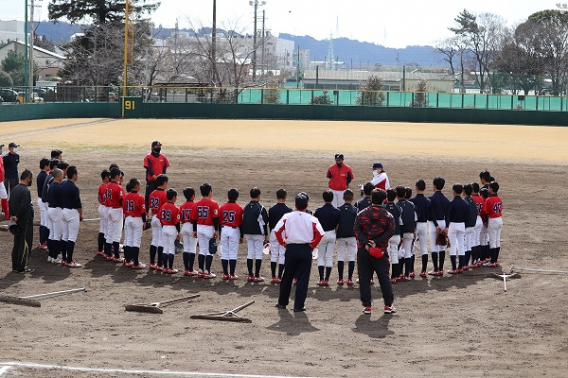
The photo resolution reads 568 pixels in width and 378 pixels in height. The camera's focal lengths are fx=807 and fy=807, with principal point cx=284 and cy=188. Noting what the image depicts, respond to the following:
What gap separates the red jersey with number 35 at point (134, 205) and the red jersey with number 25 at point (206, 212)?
46.2 inches

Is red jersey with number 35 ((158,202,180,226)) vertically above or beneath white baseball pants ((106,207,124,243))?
above

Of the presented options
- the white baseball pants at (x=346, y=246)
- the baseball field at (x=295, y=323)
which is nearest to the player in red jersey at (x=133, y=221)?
the baseball field at (x=295, y=323)

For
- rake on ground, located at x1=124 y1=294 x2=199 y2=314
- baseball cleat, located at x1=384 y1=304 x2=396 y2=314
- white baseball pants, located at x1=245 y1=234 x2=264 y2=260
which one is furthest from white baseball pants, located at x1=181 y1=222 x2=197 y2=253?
baseball cleat, located at x1=384 y1=304 x2=396 y2=314

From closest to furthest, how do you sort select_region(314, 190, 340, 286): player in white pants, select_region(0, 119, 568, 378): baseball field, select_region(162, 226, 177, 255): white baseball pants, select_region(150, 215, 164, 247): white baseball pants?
select_region(0, 119, 568, 378): baseball field → select_region(314, 190, 340, 286): player in white pants → select_region(162, 226, 177, 255): white baseball pants → select_region(150, 215, 164, 247): white baseball pants

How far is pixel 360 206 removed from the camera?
47.5 ft

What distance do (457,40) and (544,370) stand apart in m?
104

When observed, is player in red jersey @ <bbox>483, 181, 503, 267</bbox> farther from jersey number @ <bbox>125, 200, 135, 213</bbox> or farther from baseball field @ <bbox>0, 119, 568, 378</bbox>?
jersey number @ <bbox>125, 200, 135, 213</bbox>

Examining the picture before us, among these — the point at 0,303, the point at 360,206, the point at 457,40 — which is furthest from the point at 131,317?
the point at 457,40

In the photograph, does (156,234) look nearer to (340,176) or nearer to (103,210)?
(103,210)

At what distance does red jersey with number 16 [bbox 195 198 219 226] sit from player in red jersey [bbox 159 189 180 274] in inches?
16.7

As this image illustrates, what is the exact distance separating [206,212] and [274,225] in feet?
3.85

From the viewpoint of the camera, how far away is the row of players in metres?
13.6

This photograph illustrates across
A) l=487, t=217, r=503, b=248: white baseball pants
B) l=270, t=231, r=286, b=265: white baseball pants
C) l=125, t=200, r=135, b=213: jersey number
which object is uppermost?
l=125, t=200, r=135, b=213: jersey number

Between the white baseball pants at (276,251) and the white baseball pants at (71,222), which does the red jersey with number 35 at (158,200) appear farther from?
the white baseball pants at (276,251)
